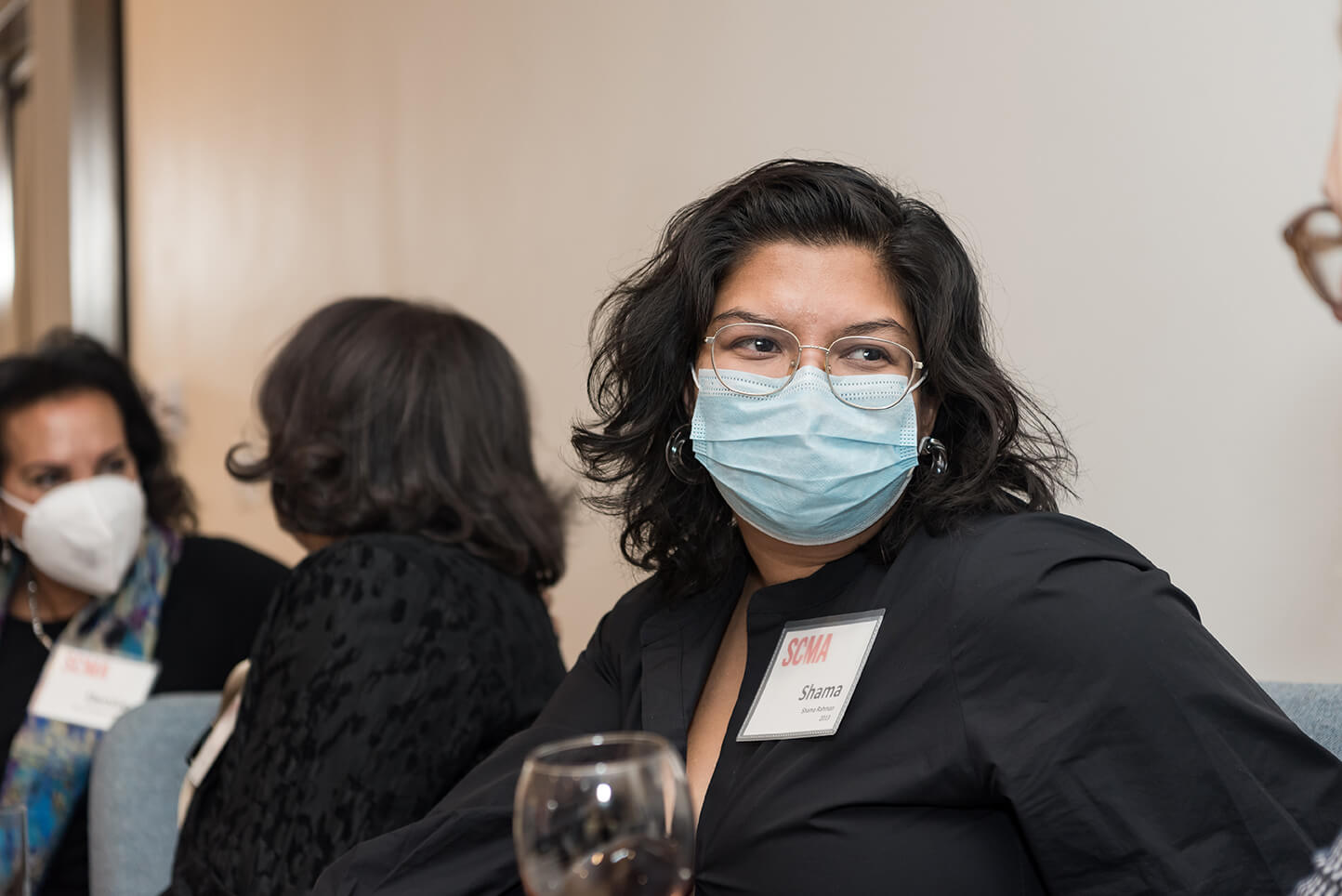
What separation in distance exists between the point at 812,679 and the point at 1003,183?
0.88 m

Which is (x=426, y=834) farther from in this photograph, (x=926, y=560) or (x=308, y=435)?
(x=308, y=435)

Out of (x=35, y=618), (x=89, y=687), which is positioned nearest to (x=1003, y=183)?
(x=89, y=687)

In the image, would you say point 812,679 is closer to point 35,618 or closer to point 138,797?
point 138,797

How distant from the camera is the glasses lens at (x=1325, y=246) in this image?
4.27 feet

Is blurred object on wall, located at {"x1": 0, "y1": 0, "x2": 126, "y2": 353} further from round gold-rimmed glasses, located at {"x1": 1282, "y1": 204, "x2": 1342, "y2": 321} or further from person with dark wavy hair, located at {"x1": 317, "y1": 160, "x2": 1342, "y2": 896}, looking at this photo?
round gold-rimmed glasses, located at {"x1": 1282, "y1": 204, "x2": 1342, "y2": 321}

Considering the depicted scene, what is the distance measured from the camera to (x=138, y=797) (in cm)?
214

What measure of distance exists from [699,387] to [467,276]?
5.57 ft

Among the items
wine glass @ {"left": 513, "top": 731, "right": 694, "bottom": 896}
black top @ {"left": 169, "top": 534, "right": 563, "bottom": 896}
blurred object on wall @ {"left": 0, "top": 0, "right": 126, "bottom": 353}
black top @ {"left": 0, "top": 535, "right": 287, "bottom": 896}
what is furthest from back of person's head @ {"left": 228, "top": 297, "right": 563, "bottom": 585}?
blurred object on wall @ {"left": 0, "top": 0, "right": 126, "bottom": 353}

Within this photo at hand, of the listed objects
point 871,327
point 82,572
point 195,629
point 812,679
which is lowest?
point 195,629

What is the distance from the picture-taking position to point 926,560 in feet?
4.30

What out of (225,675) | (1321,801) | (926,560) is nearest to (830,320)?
(926,560)

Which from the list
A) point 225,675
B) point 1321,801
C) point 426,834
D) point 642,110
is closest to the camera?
point 1321,801

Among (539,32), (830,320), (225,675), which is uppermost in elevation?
(539,32)

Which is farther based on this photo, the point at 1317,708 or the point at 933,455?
the point at 933,455
